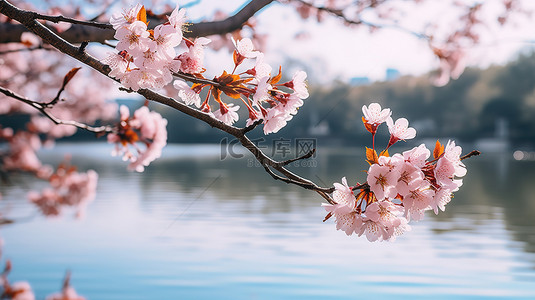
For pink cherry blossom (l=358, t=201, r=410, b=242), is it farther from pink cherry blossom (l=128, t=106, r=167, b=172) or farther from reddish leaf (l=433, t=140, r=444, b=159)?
pink cherry blossom (l=128, t=106, r=167, b=172)

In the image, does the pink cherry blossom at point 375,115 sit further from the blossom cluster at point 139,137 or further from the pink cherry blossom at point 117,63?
the blossom cluster at point 139,137

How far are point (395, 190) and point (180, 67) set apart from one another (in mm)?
735

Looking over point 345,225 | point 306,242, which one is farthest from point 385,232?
point 306,242

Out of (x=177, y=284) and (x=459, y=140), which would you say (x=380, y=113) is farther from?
(x=459, y=140)

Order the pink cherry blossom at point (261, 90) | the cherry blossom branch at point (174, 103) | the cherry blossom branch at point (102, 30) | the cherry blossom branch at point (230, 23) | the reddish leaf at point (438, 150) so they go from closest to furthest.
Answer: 1. the cherry blossom branch at point (174, 103)
2. the pink cherry blossom at point (261, 90)
3. the reddish leaf at point (438, 150)
4. the cherry blossom branch at point (230, 23)
5. the cherry blossom branch at point (102, 30)

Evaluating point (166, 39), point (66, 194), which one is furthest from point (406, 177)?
point (66, 194)

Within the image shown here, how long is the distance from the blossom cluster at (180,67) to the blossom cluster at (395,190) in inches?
12.3

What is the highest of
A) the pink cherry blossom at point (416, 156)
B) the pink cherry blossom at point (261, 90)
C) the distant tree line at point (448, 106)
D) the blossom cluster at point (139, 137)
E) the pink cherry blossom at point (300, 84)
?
the distant tree line at point (448, 106)

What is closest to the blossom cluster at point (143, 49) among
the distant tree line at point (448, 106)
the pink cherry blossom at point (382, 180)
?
the pink cherry blossom at point (382, 180)

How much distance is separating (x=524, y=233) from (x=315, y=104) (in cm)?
5428

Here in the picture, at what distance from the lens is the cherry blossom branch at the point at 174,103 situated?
4.45ft

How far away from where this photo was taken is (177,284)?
702cm

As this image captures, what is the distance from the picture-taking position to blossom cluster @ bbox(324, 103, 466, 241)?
148 centimetres

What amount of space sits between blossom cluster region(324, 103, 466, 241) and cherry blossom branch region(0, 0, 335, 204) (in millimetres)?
83
